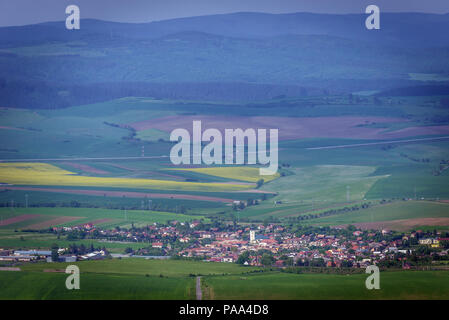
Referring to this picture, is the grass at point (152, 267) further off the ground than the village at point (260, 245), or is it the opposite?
the village at point (260, 245)

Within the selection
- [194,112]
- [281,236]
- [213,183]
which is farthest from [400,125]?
[281,236]

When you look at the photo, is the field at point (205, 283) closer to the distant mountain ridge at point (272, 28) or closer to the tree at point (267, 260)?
the tree at point (267, 260)

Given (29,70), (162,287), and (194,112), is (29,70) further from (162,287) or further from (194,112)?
(162,287)

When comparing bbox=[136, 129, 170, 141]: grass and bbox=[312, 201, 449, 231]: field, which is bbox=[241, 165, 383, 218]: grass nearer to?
bbox=[312, 201, 449, 231]: field

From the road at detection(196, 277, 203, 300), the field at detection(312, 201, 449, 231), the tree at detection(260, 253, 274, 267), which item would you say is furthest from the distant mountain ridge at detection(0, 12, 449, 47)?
the road at detection(196, 277, 203, 300)

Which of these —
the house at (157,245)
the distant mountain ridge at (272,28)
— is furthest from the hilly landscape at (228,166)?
the distant mountain ridge at (272,28)

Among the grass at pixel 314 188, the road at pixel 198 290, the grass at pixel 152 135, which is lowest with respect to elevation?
the road at pixel 198 290

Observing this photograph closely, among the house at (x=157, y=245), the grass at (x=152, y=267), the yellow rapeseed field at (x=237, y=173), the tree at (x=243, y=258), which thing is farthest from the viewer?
the yellow rapeseed field at (x=237, y=173)
